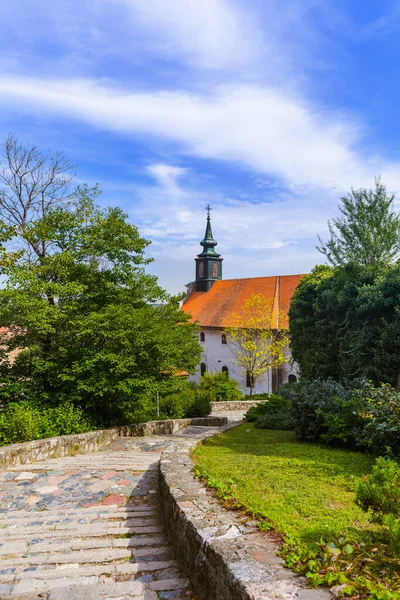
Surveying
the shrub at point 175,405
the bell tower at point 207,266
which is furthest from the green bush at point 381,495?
the bell tower at point 207,266

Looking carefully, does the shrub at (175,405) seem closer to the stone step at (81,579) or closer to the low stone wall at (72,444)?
the low stone wall at (72,444)

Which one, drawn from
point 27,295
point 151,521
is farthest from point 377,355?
point 27,295

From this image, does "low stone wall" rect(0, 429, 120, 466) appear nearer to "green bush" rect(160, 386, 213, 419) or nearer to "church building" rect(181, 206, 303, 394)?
"green bush" rect(160, 386, 213, 419)

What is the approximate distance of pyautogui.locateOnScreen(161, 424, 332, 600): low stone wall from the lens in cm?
293

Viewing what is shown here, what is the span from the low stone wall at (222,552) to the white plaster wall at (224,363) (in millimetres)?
30940

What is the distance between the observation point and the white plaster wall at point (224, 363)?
35.9 metres

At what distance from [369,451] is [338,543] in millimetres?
5029

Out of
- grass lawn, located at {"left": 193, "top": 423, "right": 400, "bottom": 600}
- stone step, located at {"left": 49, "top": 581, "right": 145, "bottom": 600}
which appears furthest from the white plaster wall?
stone step, located at {"left": 49, "top": 581, "right": 145, "bottom": 600}

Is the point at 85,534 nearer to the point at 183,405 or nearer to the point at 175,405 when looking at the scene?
the point at 175,405

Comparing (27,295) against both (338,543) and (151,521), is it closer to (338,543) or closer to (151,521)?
(151,521)

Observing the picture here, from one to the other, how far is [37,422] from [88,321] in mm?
3389

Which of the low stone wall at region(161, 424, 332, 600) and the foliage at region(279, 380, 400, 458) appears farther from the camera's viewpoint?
the foliage at region(279, 380, 400, 458)

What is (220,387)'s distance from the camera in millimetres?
26938

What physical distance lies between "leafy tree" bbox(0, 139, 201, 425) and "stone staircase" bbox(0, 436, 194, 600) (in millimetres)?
4475
